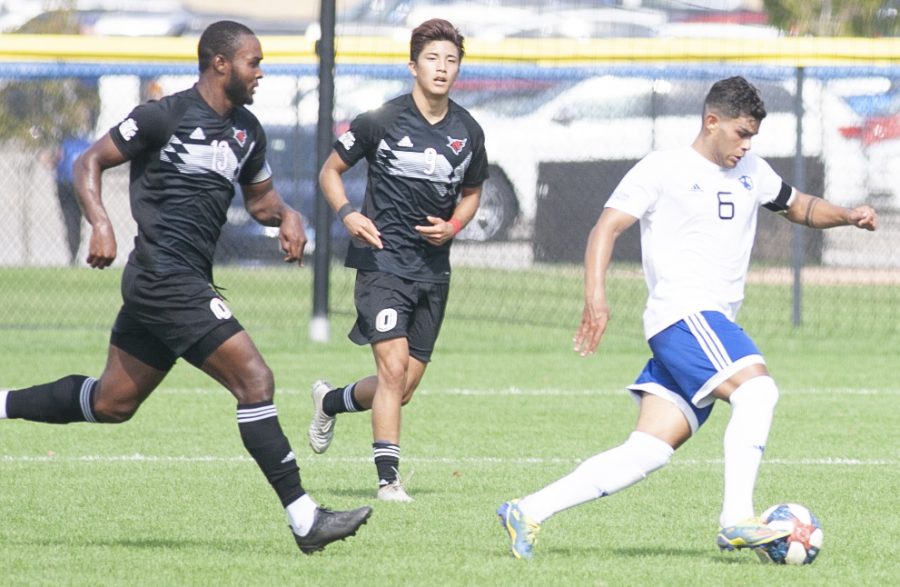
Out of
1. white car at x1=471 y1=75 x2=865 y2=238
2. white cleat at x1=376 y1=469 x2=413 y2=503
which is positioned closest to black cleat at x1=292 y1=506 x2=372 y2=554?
white cleat at x1=376 y1=469 x2=413 y2=503

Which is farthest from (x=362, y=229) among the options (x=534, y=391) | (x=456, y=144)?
(x=534, y=391)

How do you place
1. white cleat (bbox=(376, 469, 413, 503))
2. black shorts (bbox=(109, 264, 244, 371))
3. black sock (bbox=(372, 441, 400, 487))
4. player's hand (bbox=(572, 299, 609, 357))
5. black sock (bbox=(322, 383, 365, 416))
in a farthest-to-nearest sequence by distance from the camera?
black sock (bbox=(322, 383, 365, 416)) < black sock (bbox=(372, 441, 400, 487)) < white cleat (bbox=(376, 469, 413, 503)) < black shorts (bbox=(109, 264, 244, 371)) < player's hand (bbox=(572, 299, 609, 357))

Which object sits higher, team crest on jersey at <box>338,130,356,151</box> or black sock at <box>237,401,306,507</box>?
team crest on jersey at <box>338,130,356,151</box>

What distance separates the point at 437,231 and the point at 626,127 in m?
9.27

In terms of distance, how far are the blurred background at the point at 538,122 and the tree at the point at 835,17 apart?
0.99 ft

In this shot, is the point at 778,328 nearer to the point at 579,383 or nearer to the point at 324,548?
the point at 579,383

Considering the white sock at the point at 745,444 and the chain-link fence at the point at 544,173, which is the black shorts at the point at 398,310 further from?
the chain-link fence at the point at 544,173

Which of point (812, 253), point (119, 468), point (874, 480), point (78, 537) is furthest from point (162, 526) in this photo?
point (812, 253)

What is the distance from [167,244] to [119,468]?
2232mm

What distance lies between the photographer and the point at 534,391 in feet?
37.9

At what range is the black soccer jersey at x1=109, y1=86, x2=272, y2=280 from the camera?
6.47 metres

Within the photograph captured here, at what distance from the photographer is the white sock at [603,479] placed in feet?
20.0

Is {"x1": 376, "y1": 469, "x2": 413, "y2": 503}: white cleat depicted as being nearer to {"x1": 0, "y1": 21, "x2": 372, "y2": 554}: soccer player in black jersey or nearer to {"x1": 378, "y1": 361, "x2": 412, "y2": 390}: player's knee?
{"x1": 378, "y1": 361, "x2": 412, "y2": 390}: player's knee

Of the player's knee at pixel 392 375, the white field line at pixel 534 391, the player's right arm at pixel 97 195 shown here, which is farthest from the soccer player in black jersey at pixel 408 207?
the white field line at pixel 534 391
